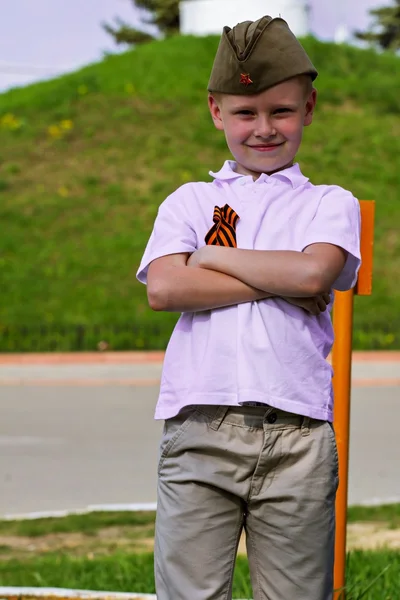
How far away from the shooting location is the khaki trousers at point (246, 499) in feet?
8.03

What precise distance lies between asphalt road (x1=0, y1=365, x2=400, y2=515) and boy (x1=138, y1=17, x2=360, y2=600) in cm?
441

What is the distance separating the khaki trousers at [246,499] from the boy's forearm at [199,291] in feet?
0.79

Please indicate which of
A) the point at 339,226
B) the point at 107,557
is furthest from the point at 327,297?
the point at 107,557

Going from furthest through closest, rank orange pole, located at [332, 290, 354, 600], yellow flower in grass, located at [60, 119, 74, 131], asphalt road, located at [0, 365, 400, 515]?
1. yellow flower in grass, located at [60, 119, 74, 131]
2. asphalt road, located at [0, 365, 400, 515]
3. orange pole, located at [332, 290, 354, 600]

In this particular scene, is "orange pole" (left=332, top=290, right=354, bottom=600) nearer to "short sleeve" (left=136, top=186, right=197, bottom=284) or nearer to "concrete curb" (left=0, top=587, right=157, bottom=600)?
"concrete curb" (left=0, top=587, right=157, bottom=600)

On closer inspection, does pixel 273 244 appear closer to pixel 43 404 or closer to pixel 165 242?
pixel 165 242

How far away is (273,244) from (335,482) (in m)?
0.57

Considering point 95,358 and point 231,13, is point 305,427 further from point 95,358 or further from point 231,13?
point 231,13

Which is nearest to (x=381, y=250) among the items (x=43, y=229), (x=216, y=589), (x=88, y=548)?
(x=43, y=229)

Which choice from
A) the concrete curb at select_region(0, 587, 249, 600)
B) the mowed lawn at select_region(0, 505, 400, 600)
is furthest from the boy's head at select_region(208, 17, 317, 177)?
the mowed lawn at select_region(0, 505, 400, 600)

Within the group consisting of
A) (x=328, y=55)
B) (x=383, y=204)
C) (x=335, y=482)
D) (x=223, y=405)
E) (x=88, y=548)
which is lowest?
(x=88, y=548)

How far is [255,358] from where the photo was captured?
2.46 m

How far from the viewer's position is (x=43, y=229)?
63.0ft

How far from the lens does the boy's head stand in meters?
2.54
